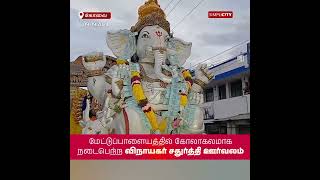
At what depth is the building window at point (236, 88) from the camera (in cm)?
403

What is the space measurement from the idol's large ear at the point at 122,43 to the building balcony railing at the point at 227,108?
2.61 feet

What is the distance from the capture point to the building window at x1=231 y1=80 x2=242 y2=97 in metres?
4.03

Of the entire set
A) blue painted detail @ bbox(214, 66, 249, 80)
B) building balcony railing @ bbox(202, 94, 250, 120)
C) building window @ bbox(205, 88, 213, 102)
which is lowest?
building balcony railing @ bbox(202, 94, 250, 120)

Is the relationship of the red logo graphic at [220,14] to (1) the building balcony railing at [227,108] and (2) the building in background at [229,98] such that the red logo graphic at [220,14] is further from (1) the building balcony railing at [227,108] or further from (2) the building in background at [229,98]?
(1) the building balcony railing at [227,108]

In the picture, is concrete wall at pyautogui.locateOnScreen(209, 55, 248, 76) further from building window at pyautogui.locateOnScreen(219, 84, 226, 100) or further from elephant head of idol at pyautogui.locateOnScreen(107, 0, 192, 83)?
elephant head of idol at pyautogui.locateOnScreen(107, 0, 192, 83)

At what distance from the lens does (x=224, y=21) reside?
13.2 ft

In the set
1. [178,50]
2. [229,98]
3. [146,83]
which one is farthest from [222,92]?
[146,83]

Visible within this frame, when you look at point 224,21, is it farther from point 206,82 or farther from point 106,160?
point 106,160

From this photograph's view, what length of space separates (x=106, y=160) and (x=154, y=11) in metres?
1.32

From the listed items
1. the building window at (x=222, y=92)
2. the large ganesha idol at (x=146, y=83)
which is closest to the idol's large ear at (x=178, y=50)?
the large ganesha idol at (x=146, y=83)

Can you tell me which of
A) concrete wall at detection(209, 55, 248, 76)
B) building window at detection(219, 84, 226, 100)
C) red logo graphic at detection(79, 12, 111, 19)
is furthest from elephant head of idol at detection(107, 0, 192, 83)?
building window at detection(219, 84, 226, 100)

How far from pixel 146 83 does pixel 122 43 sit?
0.40m

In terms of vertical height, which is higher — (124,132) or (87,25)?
(87,25)
